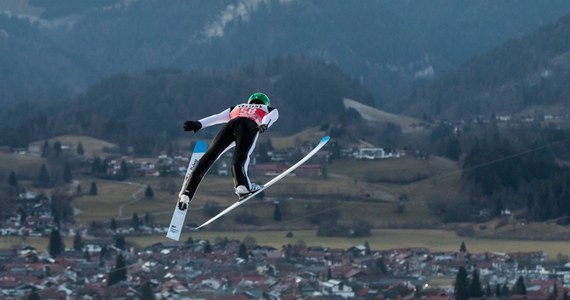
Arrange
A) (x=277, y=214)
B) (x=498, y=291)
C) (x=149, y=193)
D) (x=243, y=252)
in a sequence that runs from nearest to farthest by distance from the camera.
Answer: (x=498, y=291), (x=243, y=252), (x=277, y=214), (x=149, y=193)

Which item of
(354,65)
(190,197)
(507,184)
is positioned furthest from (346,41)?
(190,197)

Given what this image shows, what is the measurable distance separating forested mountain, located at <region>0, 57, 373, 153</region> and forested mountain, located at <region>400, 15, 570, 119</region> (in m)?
8.34

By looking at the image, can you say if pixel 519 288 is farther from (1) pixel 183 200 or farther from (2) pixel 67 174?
(2) pixel 67 174

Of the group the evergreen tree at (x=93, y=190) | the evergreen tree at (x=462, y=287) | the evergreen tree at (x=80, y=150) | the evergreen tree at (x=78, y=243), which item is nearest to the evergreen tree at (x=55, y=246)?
the evergreen tree at (x=78, y=243)

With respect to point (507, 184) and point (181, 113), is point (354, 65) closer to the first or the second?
point (181, 113)

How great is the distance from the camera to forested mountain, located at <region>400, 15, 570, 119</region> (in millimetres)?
139125

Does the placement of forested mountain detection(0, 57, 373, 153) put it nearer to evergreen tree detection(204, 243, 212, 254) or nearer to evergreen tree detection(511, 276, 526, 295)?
evergreen tree detection(204, 243, 212, 254)

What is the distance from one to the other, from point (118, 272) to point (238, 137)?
39575mm

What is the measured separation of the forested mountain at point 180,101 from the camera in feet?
383

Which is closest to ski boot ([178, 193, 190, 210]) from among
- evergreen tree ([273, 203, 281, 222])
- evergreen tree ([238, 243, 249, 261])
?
evergreen tree ([238, 243, 249, 261])

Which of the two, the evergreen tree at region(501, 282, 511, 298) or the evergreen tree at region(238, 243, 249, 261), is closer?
the evergreen tree at region(501, 282, 511, 298)

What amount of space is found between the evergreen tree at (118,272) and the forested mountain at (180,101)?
54.6 m

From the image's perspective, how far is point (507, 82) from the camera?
147 m

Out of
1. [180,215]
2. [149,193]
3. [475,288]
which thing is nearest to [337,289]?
[475,288]
